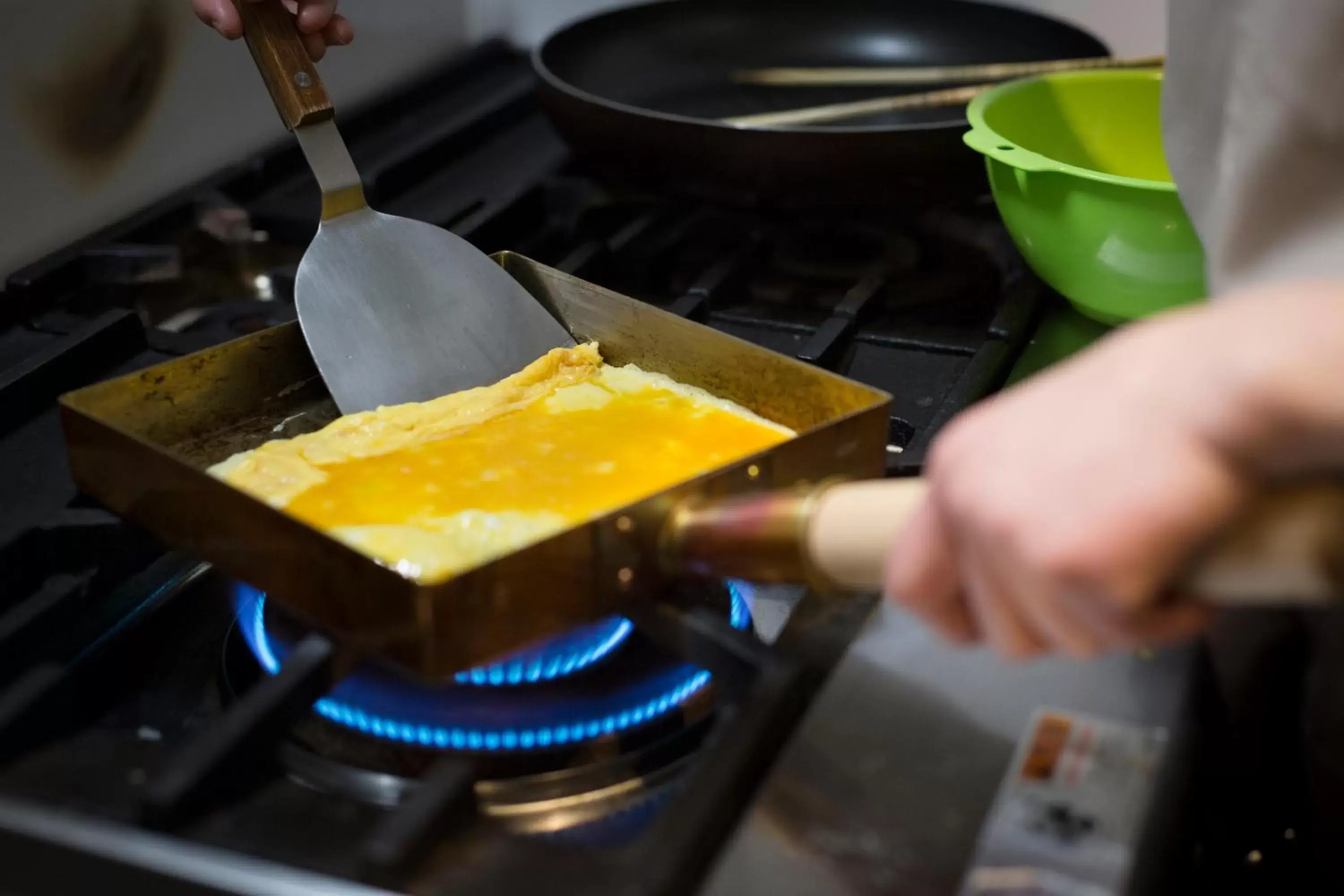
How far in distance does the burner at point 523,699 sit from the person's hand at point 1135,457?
0.59 ft

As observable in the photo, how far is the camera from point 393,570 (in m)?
0.43

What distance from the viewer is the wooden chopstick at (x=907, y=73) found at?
918 millimetres

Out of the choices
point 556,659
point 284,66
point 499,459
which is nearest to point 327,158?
point 284,66

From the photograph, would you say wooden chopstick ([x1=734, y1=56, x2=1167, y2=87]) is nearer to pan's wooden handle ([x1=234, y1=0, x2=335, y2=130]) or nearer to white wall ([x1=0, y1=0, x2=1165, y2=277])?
white wall ([x1=0, y1=0, x2=1165, y2=277])

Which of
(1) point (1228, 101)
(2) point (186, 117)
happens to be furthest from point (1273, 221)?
(2) point (186, 117)

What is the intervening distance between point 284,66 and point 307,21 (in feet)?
0.19

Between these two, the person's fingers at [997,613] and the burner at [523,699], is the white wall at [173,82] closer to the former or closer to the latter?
the burner at [523,699]

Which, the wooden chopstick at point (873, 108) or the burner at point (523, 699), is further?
the wooden chopstick at point (873, 108)

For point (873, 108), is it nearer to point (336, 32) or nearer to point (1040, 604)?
point (336, 32)

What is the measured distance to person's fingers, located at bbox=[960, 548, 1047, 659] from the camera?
14.1 inches

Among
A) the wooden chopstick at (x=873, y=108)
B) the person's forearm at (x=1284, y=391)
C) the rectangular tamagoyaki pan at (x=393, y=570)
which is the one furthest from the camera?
the wooden chopstick at (x=873, y=108)

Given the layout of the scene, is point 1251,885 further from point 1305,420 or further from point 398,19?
point 398,19

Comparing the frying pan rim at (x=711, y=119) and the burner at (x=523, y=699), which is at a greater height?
the frying pan rim at (x=711, y=119)

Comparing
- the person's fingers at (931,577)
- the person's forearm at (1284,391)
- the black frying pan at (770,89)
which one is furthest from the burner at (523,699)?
the black frying pan at (770,89)
